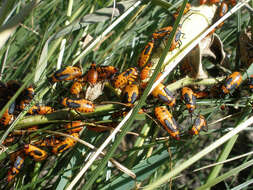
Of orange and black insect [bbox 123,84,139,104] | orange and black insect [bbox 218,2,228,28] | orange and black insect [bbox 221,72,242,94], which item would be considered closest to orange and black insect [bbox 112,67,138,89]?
orange and black insect [bbox 123,84,139,104]

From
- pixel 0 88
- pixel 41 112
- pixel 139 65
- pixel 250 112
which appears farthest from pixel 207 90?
pixel 0 88

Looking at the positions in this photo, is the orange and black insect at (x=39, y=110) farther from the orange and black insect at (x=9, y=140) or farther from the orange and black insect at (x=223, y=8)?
the orange and black insect at (x=223, y=8)

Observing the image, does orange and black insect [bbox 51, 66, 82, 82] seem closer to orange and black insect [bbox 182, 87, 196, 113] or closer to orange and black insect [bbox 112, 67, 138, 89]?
orange and black insect [bbox 112, 67, 138, 89]

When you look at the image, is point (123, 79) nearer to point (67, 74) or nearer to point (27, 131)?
point (67, 74)

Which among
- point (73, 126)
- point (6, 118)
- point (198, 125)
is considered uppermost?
point (6, 118)

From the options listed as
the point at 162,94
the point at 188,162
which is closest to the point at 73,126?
the point at 162,94

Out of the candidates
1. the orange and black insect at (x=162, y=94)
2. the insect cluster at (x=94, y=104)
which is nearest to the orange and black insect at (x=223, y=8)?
the insect cluster at (x=94, y=104)
